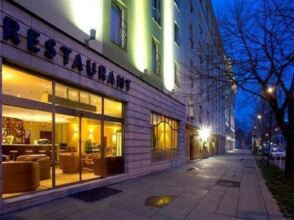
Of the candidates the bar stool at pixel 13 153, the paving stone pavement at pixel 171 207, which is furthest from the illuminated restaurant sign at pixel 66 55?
the paving stone pavement at pixel 171 207

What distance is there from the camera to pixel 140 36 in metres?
16.8

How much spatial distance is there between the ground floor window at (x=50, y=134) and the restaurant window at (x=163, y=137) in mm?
5794

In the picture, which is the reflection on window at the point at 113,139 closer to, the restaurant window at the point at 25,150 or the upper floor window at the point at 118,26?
the restaurant window at the point at 25,150

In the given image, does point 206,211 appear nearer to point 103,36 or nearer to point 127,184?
point 127,184

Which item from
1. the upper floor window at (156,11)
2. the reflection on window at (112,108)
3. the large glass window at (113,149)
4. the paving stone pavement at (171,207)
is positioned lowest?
the paving stone pavement at (171,207)

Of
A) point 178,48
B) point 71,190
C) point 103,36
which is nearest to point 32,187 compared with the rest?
point 71,190

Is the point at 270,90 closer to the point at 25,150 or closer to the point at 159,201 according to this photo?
the point at 159,201

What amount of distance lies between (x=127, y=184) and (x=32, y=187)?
4.66 m

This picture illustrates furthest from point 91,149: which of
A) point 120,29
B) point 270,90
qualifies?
point 270,90

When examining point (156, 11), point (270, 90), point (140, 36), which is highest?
point (156, 11)

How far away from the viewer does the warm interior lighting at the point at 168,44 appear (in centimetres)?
2167

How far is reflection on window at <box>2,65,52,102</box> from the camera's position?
317 inches

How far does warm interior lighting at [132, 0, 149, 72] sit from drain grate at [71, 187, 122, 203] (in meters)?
6.69

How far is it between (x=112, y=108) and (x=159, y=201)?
4874 millimetres
